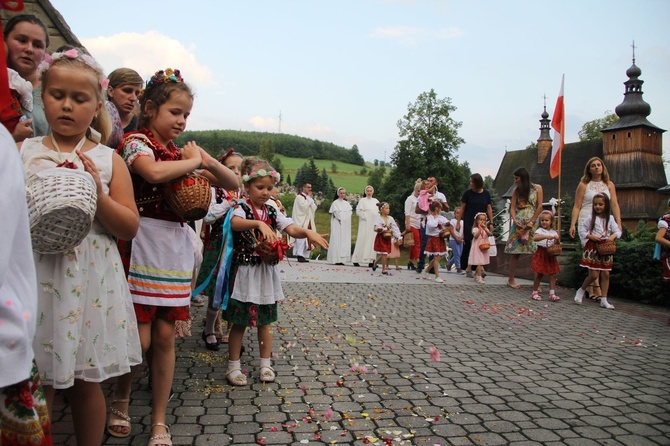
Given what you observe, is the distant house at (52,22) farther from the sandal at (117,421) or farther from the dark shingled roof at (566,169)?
the dark shingled roof at (566,169)

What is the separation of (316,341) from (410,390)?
1.74 m

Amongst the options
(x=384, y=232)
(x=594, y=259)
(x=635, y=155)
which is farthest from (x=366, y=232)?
(x=635, y=155)

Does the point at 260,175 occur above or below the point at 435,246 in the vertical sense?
above

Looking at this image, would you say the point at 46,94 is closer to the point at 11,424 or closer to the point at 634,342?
the point at 11,424

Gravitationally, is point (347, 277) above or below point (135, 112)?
below

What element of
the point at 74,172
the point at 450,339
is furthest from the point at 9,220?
the point at 450,339

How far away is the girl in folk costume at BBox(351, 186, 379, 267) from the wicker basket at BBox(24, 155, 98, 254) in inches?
542

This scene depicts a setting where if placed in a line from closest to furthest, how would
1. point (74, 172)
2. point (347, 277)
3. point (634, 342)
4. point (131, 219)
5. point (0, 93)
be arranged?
point (0, 93) < point (74, 172) < point (131, 219) < point (634, 342) < point (347, 277)

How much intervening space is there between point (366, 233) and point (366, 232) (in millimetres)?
30

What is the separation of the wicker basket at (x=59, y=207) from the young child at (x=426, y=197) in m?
11.8

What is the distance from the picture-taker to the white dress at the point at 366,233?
52.3 ft

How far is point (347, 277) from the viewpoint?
1201 centimetres

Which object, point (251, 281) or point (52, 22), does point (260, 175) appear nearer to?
point (251, 281)

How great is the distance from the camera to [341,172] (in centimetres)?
7675
